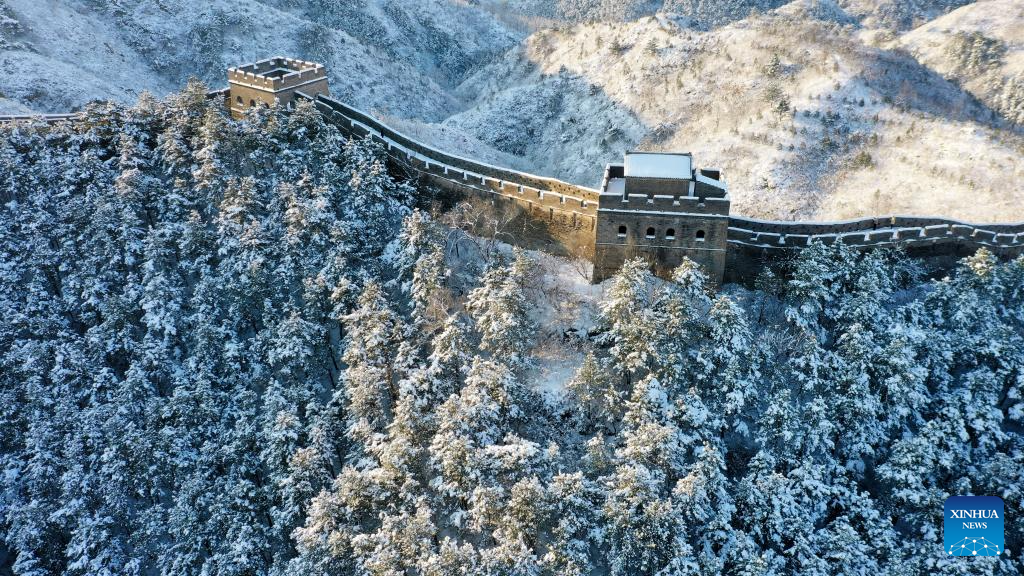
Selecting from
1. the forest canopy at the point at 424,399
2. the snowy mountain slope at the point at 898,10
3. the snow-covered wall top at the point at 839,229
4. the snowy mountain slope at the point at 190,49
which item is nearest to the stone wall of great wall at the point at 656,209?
the snow-covered wall top at the point at 839,229

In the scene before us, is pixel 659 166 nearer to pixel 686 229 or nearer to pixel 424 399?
pixel 686 229

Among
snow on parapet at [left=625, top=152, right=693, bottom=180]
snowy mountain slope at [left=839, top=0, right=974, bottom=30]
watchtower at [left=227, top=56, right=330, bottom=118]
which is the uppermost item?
snowy mountain slope at [left=839, top=0, right=974, bottom=30]

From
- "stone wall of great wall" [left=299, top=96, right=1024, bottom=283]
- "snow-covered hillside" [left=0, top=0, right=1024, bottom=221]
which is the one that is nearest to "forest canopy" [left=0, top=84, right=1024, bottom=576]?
"stone wall of great wall" [left=299, top=96, right=1024, bottom=283]

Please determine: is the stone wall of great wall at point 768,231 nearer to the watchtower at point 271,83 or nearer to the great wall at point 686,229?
the great wall at point 686,229

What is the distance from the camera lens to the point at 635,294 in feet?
140

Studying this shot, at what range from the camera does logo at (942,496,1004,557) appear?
119ft

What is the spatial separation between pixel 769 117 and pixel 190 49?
89.6m

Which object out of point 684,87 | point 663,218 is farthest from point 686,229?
point 684,87

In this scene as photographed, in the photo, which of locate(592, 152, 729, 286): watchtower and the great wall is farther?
the great wall

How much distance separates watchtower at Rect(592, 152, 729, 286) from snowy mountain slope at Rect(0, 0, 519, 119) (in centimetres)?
6718

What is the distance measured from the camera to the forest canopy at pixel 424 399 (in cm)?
3622

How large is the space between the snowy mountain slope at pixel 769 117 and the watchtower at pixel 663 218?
2125cm

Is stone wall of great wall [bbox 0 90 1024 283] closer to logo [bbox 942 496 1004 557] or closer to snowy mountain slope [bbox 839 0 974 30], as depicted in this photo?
logo [bbox 942 496 1004 557]

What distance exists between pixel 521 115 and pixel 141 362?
228ft
